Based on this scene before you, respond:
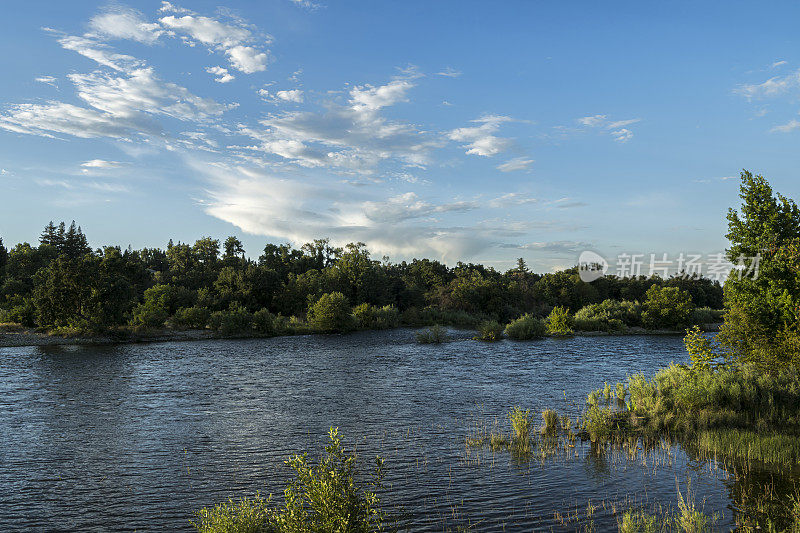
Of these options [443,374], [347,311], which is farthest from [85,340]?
[443,374]

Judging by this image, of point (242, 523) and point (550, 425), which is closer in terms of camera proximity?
point (242, 523)

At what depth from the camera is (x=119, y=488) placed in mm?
15719

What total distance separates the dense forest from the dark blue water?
60.1 ft

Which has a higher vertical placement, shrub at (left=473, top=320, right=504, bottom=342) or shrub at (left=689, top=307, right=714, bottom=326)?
shrub at (left=689, top=307, right=714, bottom=326)

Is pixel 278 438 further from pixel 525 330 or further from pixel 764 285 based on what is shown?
pixel 525 330

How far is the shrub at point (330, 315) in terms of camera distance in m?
78.2

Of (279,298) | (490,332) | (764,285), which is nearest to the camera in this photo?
(764,285)

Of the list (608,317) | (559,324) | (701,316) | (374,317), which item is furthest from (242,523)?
(701,316)

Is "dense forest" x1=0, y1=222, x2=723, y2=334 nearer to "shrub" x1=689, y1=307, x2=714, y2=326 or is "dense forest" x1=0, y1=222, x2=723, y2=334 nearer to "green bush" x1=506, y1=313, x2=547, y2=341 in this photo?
"shrub" x1=689, y1=307, x2=714, y2=326

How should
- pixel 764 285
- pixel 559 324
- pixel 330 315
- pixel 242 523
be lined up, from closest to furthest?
pixel 242 523 < pixel 764 285 < pixel 559 324 < pixel 330 315

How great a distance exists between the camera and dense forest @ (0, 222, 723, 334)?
6444cm

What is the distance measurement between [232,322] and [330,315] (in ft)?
50.0

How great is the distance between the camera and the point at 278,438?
21.2m

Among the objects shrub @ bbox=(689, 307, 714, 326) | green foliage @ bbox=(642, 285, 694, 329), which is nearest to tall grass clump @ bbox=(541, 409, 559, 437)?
green foliage @ bbox=(642, 285, 694, 329)
